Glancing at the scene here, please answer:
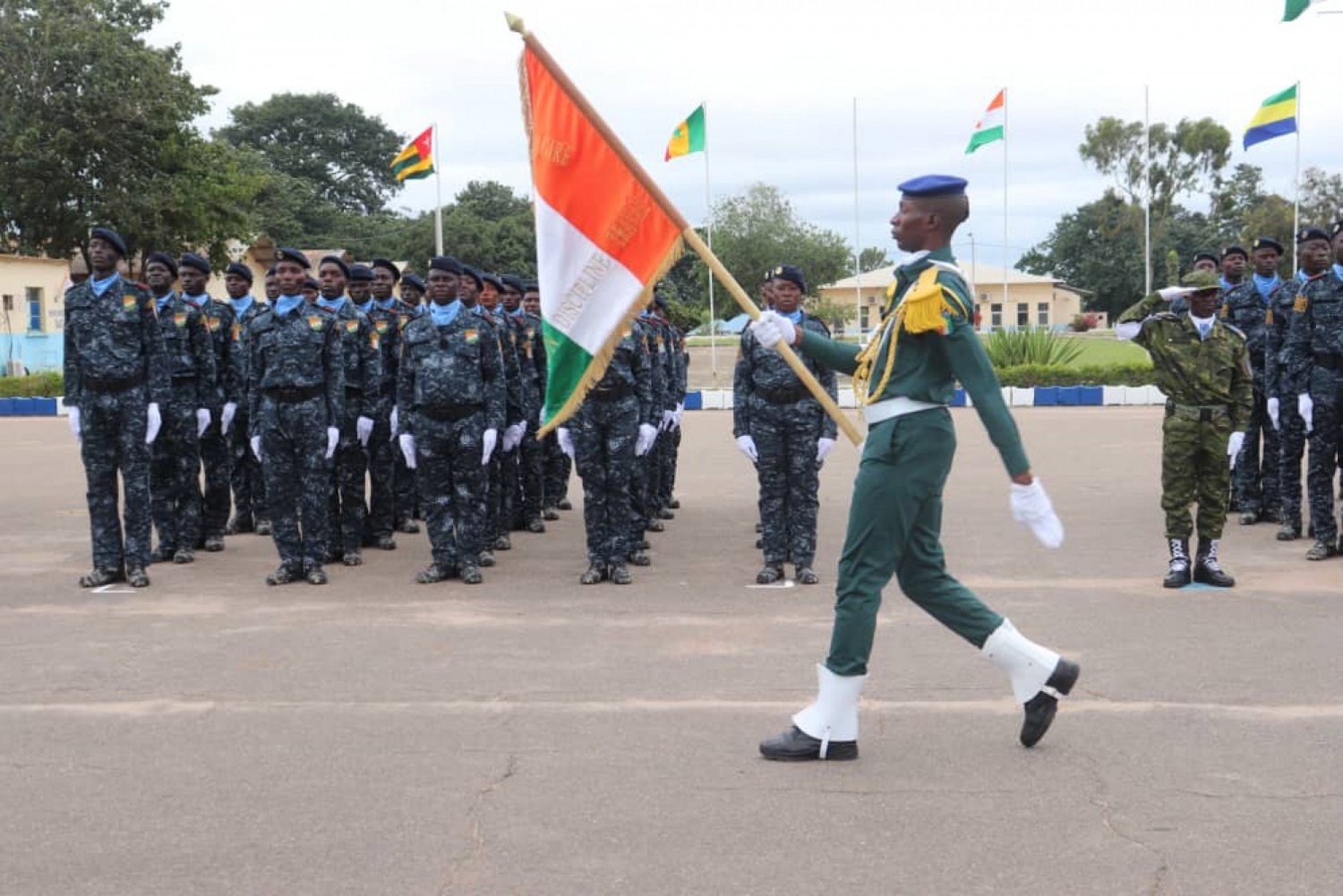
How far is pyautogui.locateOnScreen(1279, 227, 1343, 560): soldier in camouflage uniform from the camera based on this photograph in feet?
28.9

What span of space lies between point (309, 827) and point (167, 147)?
34888 millimetres

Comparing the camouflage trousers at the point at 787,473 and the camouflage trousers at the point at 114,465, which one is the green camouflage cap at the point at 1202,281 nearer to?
the camouflage trousers at the point at 787,473

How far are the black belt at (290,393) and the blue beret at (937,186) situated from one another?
4.96 m

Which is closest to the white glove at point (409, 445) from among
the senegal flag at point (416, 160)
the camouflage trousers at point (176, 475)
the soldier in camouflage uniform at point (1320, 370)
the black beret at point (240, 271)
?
the camouflage trousers at point (176, 475)

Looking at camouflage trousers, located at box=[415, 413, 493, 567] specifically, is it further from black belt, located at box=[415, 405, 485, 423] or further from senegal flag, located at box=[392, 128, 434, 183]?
senegal flag, located at box=[392, 128, 434, 183]

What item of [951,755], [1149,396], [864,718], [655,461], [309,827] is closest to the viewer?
[309,827]

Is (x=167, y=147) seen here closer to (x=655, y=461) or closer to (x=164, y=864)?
(x=655, y=461)

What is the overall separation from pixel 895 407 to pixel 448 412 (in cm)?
428

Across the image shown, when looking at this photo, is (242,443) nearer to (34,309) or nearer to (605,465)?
(605,465)

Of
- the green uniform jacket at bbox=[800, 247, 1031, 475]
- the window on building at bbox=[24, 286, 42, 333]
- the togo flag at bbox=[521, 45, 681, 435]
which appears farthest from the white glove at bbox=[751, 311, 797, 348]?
the window on building at bbox=[24, 286, 42, 333]

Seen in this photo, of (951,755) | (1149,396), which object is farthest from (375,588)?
(1149,396)

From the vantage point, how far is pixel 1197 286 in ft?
25.8

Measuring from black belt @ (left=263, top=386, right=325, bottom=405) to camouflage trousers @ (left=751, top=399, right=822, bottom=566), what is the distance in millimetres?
2885

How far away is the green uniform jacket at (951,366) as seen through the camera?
15.1ft
